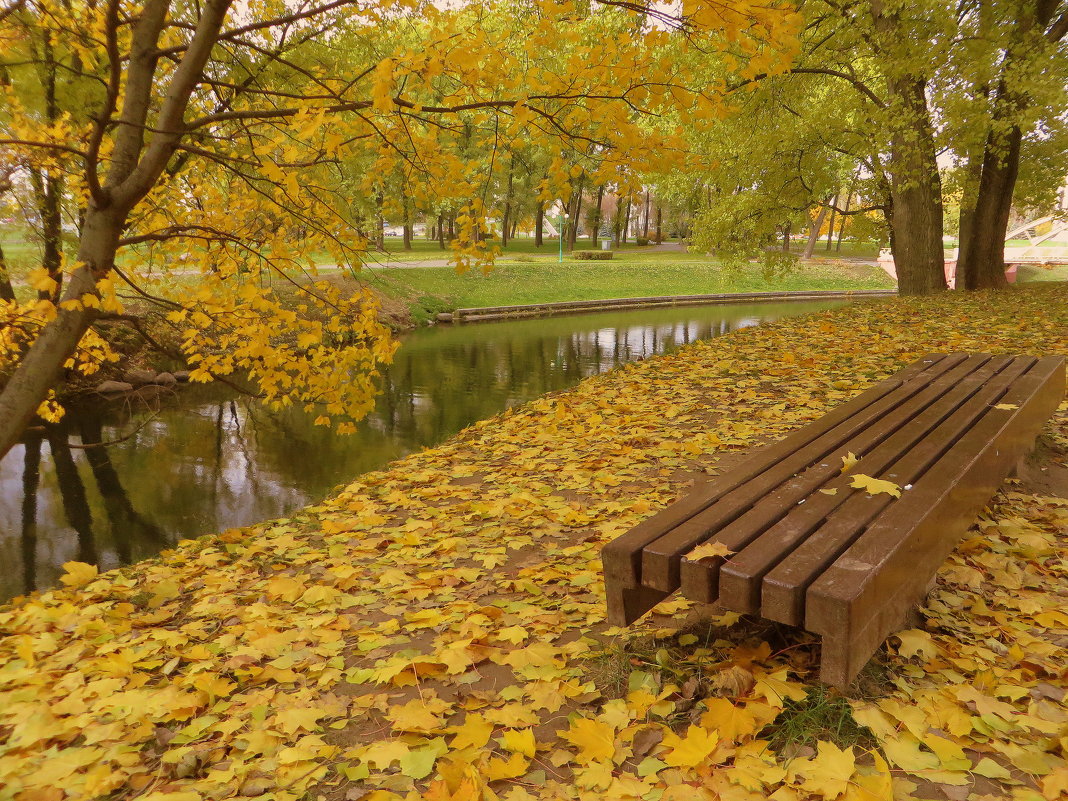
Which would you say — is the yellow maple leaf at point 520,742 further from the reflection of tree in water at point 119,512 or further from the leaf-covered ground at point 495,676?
the reflection of tree in water at point 119,512

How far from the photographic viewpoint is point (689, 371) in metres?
8.38

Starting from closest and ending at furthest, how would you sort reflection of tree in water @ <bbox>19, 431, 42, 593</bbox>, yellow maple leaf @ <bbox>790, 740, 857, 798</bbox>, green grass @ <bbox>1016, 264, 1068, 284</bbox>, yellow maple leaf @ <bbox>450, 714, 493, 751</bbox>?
1. yellow maple leaf @ <bbox>790, 740, 857, 798</bbox>
2. yellow maple leaf @ <bbox>450, 714, 493, 751</bbox>
3. reflection of tree in water @ <bbox>19, 431, 42, 593</bbox>
4. green grass @ <bbox>1016, 264, 1068, 284</bbox>

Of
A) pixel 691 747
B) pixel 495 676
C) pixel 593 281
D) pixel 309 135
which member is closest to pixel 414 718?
pixel 495 676

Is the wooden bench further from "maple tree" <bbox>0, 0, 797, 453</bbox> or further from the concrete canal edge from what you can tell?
the concrete canal edge

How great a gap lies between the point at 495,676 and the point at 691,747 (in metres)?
0.85

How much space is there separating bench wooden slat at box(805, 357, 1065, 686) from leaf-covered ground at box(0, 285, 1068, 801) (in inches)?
9.4

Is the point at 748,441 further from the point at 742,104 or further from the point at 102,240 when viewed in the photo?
the point at 742,104

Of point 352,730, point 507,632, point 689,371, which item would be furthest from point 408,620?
point 689,371

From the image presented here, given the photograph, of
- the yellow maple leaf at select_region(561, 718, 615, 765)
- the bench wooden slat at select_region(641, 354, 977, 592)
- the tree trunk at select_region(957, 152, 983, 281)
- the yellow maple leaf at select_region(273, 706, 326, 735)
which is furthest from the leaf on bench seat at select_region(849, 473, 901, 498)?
the tree trunk at select_region(957, 152, 983, 281)

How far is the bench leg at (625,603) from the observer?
7.17 feet

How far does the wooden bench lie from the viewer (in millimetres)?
1855

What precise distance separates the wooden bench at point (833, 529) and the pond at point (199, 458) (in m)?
3.82

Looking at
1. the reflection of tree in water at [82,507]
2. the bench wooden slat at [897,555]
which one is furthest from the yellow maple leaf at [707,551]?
the reflection of tree in water at [82,507]

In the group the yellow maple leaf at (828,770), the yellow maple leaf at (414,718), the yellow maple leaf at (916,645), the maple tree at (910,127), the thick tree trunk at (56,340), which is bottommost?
the yellow maple leaf at (414,718)
